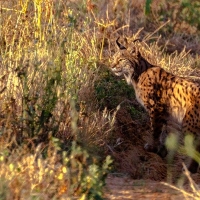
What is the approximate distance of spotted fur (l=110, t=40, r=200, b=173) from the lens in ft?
26.6

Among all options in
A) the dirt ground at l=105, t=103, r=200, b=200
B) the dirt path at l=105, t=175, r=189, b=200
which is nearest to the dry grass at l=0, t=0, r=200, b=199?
the dirt ground at l=105, t=103, r=200, b=200

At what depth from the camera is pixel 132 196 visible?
6.19m

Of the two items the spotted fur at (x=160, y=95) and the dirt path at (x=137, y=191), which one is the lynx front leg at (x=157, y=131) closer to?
the spotted fur at (x=160, y=95)

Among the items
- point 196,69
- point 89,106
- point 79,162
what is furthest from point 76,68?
point 79,162

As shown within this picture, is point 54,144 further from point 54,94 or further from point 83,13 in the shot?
point 83,13

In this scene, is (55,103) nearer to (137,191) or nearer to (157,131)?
(137,191)

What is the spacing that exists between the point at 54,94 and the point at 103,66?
308cm

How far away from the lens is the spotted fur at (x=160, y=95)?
811 centimetres

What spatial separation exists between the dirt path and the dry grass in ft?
0.86

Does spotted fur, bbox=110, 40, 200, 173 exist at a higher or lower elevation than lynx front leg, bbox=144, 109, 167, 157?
higher

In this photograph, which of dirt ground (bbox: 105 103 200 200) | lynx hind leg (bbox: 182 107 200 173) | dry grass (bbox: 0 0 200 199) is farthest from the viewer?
lynx hind leg (bbox: 182 107 200 173)

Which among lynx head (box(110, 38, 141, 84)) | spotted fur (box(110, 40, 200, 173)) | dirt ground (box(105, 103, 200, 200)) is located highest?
lynx head (box(110, 38, 141, 84))

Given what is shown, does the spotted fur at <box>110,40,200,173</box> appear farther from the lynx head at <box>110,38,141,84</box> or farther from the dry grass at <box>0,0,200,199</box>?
the dry grass at <box>0,0,200,199</box>

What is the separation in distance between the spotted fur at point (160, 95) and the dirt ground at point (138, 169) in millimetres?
229
